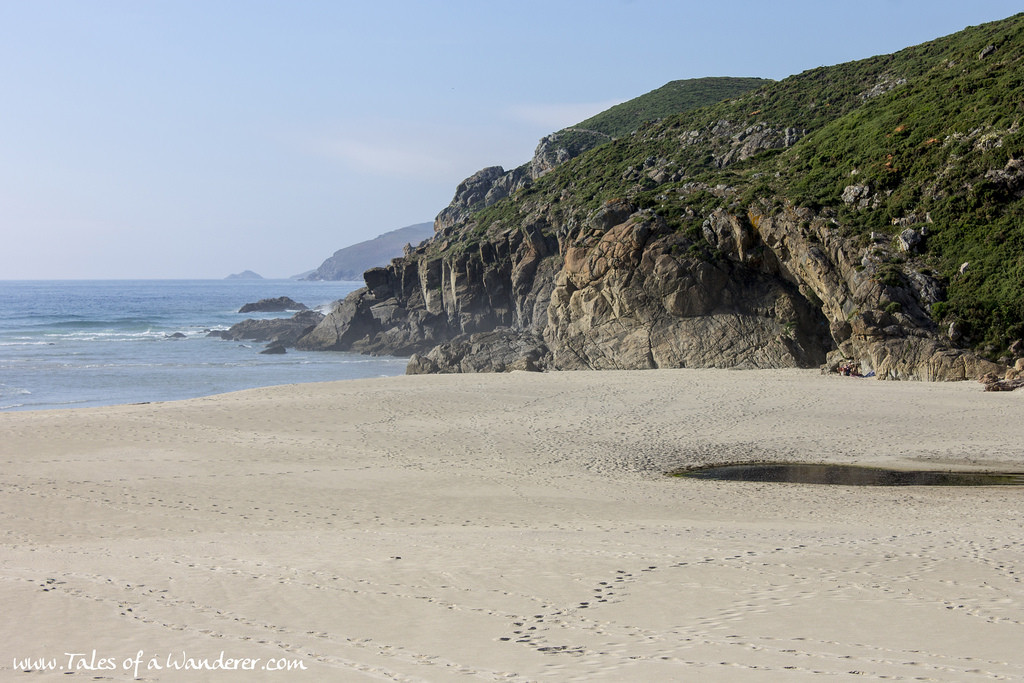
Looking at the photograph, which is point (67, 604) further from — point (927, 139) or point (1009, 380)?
point (927, 139)

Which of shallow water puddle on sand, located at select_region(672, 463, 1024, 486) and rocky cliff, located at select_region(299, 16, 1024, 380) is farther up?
rocky cliff, located at select_region(299, 16, 1024, 380)

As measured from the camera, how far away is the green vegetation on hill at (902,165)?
27.2 metres

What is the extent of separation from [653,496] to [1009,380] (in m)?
15.7

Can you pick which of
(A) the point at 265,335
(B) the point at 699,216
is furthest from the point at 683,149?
(A) the point at 265,335

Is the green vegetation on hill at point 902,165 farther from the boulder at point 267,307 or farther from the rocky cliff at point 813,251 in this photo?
the boulder at point 267,307

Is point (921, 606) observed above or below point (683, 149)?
below

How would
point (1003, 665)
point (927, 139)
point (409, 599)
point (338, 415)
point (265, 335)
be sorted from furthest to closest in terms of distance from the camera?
point (265, 335)
point (927, 139)
point (338, 415)
point (409, 599)
point (1003, 665)

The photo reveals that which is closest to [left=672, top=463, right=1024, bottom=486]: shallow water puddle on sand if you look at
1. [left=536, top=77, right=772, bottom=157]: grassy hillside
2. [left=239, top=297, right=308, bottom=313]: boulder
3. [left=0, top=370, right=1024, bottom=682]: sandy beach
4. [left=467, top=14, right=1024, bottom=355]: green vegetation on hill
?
[left=0, top=370, right=1024, bottom=682]: sandy beach

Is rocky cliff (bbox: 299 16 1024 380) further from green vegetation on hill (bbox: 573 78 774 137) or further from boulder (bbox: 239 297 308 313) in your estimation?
boulder (bbox: 239 297 308 313)

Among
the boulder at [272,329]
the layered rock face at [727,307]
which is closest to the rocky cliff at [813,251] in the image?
the layered rock face at [727,307]

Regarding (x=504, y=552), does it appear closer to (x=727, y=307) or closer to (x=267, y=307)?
(x=727, y=307)

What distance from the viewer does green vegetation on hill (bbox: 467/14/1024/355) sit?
27250 millimetres

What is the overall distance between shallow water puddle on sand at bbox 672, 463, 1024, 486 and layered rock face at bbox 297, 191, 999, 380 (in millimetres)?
11884

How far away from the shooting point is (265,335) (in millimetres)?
63094
